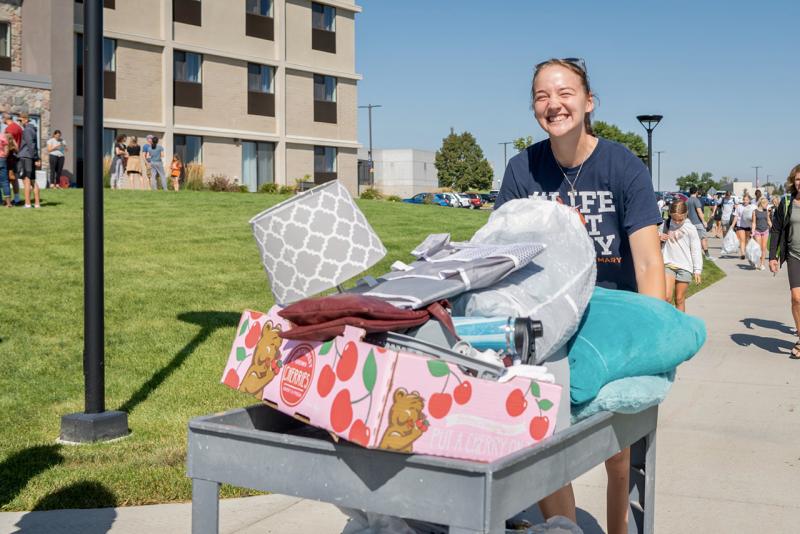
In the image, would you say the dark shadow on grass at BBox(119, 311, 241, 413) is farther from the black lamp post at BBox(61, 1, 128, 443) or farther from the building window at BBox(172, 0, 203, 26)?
the building window at BBox(172, 0, 203, 26)

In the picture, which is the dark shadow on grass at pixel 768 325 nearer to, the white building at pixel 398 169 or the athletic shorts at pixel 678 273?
the athletic shorts at pixel 678 273

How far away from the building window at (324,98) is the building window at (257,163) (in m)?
3.28

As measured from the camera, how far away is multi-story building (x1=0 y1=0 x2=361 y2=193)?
32531 mm

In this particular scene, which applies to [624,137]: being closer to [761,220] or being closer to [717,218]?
[717,218]

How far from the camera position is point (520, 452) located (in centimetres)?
219

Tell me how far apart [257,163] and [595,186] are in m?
38.9

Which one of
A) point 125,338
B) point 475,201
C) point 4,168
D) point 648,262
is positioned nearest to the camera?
point 648,262

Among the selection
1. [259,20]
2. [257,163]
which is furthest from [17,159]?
[259,20]

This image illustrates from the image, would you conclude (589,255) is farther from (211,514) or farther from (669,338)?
(211,514)

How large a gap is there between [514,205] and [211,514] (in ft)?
4.16

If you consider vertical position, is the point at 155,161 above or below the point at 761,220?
above

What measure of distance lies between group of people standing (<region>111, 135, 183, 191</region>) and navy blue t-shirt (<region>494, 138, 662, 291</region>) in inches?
1006

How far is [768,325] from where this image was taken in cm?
1306

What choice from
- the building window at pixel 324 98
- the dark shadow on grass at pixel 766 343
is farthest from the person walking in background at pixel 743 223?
the building window at pixel 324 98
